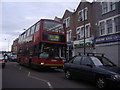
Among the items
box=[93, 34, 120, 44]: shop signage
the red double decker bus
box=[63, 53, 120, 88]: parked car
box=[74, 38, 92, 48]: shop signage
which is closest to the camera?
box=[63, 53, 120, 88]: parked car

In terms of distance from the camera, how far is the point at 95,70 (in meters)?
7.53

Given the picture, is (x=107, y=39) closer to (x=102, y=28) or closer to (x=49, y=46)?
(x=102, y=28)

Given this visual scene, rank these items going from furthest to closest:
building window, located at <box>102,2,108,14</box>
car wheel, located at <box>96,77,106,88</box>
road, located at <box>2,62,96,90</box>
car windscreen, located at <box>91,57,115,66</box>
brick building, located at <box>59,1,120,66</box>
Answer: building window, located at <box>102,2,108,14</box> < brick building, located at <box>59,1,120,66</box> < car windscreen, located at <box>91,57,115,66</box> < road, located at <box>2,62,96,90</box> < car wheel, located at <box>96,77,106,88</box>

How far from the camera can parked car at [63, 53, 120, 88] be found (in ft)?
22.0

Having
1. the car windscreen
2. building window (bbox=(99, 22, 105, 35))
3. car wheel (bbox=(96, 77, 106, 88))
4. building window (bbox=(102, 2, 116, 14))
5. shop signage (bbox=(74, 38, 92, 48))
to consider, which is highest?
building window (bbox=(102, 2, 116, 14))

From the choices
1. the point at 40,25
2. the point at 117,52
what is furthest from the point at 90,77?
the point at 117,52

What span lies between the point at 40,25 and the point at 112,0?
38.6 feet

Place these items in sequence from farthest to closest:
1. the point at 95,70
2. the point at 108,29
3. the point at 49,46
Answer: the point at 108,29
the point at 49,46
the point at 95,70

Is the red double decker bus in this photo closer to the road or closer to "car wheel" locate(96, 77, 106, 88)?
the road

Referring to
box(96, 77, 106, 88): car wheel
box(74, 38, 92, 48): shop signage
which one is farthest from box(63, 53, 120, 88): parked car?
box(74, 38, 92, 48): shop signage

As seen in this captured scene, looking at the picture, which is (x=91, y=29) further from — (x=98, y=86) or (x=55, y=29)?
(x=98, y=86)

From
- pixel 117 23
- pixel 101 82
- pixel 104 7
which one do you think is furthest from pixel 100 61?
pixel 104 7

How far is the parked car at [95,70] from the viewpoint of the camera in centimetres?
670

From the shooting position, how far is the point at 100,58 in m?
8.43
